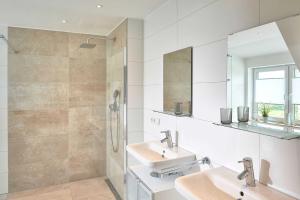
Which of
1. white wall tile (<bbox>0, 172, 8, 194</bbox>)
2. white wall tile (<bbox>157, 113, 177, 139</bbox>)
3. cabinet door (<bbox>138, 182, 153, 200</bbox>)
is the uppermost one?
white wall tile (<bbox>157, 113, 177, 139</bbox>)

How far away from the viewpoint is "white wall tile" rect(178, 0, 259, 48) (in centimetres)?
144

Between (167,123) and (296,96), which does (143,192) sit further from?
(296,96)

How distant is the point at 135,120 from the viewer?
2971 millimetres

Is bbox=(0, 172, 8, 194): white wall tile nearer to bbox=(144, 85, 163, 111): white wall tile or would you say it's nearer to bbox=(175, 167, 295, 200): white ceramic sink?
bbox=(144, 85, 163, 111): white wall tile

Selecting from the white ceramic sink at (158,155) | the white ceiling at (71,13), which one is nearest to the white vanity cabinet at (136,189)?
the white ceramic sink at (158,155)

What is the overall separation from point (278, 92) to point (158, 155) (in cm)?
130

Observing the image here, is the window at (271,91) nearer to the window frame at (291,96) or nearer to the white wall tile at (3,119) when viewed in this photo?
the window frame at (291,96)

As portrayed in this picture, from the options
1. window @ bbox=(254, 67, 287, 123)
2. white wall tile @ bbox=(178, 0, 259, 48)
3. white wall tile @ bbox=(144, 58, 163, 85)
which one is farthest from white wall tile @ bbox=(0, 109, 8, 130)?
window @ bbox=(254, 67, 287, 123)

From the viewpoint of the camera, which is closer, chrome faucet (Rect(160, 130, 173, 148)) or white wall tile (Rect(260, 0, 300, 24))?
white wall tile (Rect(260, 0, 300, 24))

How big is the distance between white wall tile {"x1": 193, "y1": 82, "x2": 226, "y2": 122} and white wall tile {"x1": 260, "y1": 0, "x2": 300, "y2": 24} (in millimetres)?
512

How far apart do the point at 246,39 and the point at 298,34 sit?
0.32 metres

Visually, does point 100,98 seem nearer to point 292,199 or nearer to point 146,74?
point 146,74

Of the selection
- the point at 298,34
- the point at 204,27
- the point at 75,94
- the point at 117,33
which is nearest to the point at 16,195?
the point at 75,94

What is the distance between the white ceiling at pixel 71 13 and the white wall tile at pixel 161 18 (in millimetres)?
66
